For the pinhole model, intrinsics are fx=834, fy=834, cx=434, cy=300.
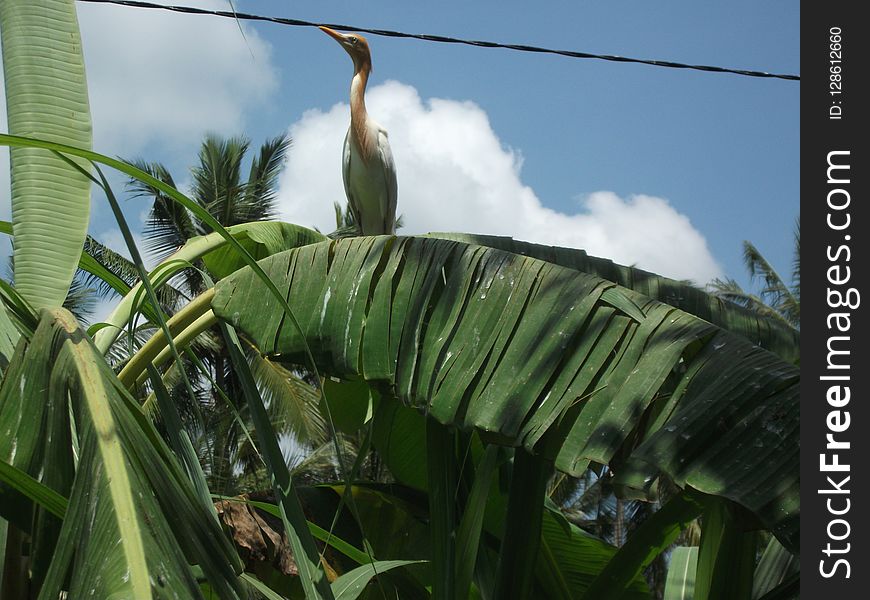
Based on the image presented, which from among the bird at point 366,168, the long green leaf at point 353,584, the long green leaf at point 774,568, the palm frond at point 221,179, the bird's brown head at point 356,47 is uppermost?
the palm frond at point 221,179

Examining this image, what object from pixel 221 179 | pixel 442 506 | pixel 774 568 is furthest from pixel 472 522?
pixel 221 179

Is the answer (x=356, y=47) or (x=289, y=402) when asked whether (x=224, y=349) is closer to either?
(x=289, y=402)

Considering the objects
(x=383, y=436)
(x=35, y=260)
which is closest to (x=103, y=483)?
(x=35, y=260)

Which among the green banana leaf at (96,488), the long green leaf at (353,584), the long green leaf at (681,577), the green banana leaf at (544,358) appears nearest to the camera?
the green banana leaf at (96,488)

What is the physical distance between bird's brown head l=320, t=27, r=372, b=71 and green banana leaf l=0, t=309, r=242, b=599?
439 centimetres

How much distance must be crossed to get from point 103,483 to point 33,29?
785 millimetres

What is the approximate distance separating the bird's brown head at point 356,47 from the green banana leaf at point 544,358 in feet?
11.3

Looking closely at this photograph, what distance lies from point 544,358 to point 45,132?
0.99 m

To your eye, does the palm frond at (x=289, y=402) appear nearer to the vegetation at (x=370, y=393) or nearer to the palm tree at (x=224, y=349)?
the palm tree at (x=224, y=349)

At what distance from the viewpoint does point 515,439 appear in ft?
5.29

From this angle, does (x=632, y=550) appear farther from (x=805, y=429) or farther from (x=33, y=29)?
(x=33, y=29)

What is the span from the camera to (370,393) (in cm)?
162

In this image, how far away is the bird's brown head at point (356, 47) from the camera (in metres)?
5.25

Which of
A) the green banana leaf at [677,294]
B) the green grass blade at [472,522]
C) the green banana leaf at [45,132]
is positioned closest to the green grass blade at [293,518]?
the green banana leaf at [45,132]
